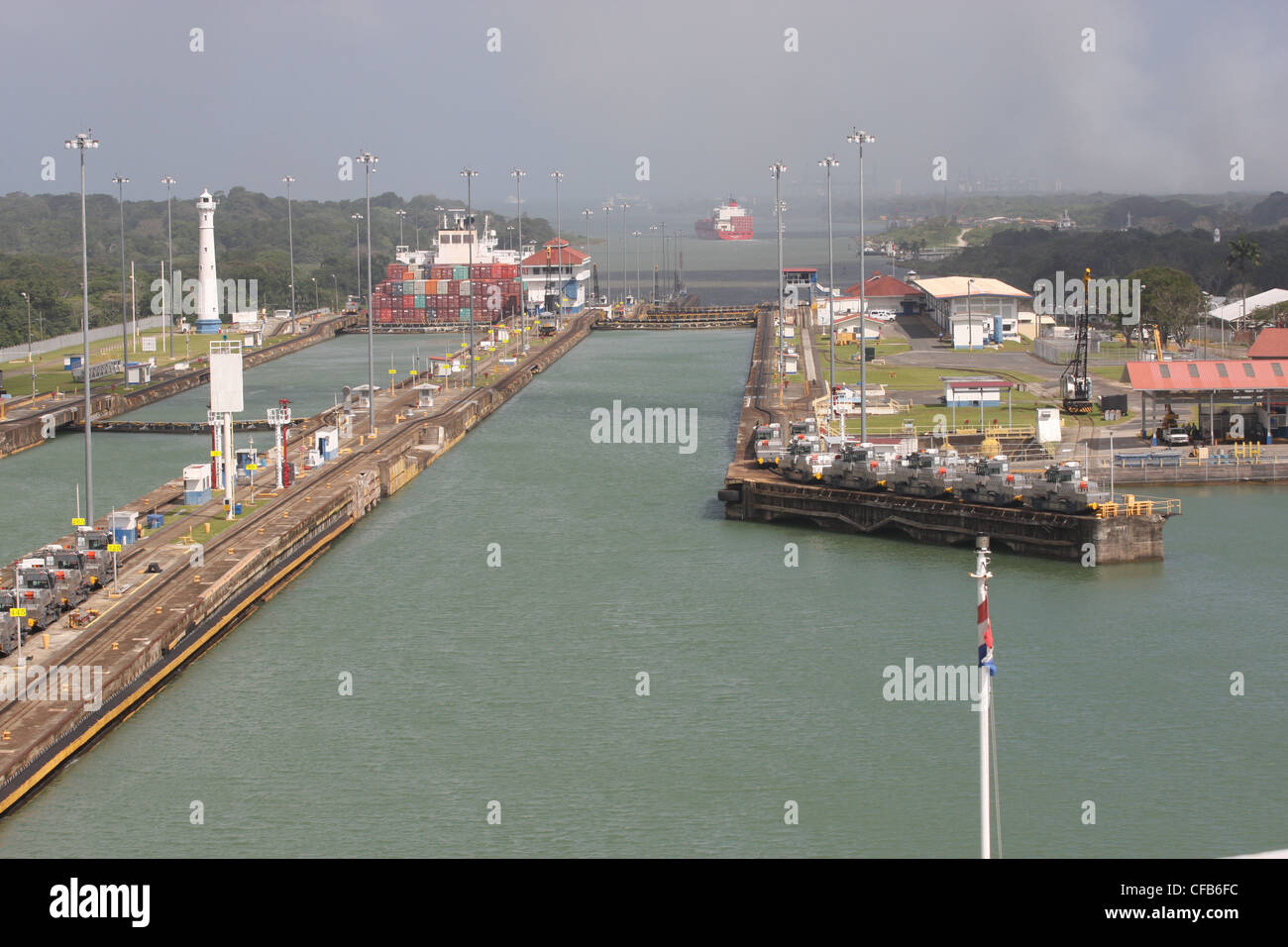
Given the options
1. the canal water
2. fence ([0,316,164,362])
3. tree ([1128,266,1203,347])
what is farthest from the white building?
fence ([0,316,164,362])

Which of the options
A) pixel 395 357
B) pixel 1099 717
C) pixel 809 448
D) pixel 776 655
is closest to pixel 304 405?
pixel 395 357

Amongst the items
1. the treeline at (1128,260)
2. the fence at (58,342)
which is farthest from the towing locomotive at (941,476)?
the treeline at (1128,260)

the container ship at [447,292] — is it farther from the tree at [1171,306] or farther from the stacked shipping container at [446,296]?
the tree at [1171,306]

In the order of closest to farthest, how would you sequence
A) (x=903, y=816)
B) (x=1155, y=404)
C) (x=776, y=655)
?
(x=903, y=816) → (x=776, y=655) → (x=1155, y=404)

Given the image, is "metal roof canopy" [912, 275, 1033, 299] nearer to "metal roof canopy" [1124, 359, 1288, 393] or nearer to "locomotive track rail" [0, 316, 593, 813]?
"metal roof canopy" [1124, 359, 1288, 393]
